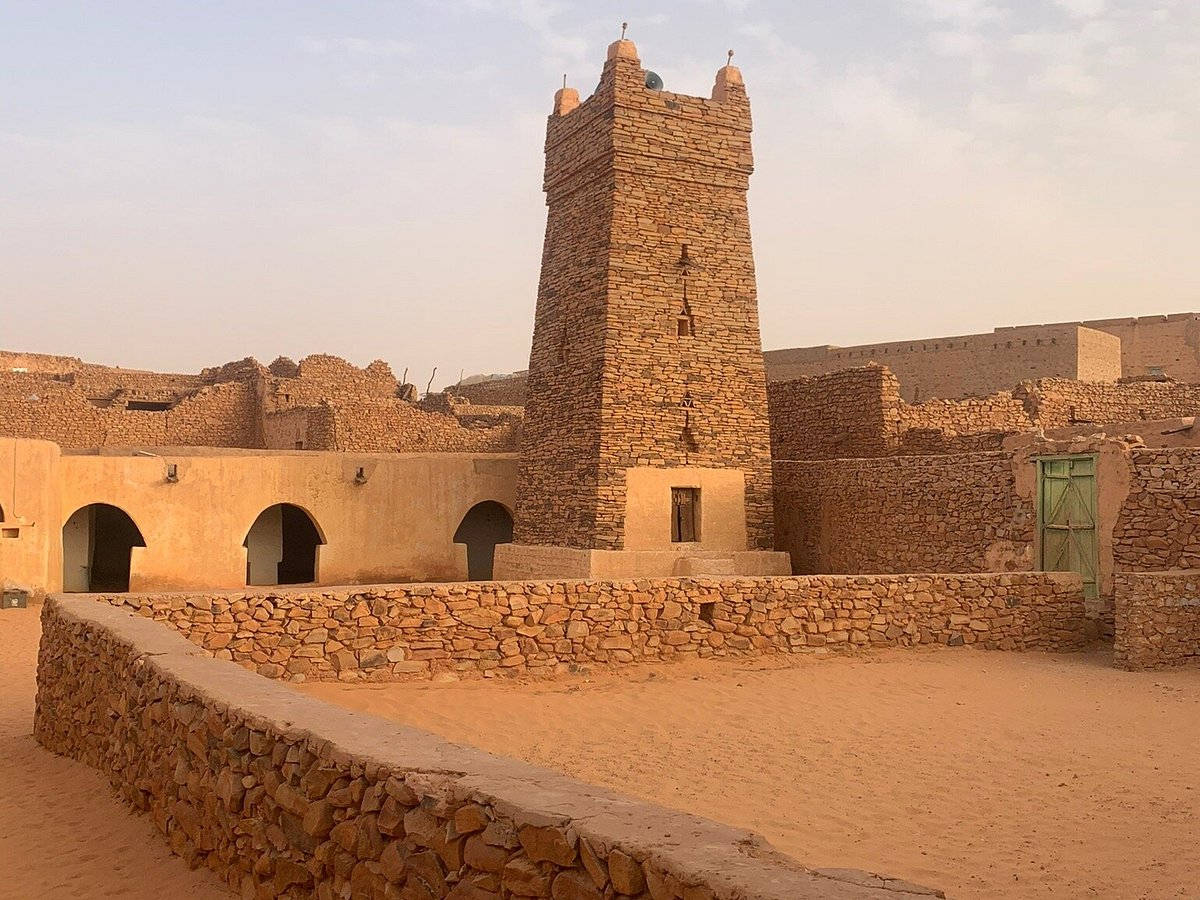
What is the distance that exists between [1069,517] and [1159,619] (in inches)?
97.9

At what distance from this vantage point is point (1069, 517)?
14.6 meters

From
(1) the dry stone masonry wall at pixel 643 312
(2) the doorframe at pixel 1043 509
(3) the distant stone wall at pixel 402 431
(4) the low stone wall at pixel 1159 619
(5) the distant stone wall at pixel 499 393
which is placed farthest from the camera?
(5) the distant stone wall at pixel 499 393

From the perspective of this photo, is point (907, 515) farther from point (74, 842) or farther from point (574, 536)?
point (74, 842)

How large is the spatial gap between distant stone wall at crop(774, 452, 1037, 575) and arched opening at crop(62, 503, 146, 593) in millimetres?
11695

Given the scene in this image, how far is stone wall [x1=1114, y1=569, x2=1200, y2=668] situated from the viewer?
12.3m

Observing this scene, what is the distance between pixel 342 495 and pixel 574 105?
802 cm

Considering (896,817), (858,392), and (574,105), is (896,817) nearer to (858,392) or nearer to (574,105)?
(858,392)

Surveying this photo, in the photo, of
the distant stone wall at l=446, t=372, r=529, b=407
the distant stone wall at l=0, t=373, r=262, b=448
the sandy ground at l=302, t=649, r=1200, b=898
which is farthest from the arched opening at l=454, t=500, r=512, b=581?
the sandy ground at l=302, t=649, r=1200, b=898

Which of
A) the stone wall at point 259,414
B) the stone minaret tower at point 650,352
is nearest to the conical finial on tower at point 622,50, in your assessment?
the stone minaret tower at point 650,352

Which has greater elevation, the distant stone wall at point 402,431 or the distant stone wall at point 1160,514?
the distant stone wall at point 402,431

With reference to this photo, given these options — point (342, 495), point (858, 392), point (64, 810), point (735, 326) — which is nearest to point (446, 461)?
point (342, 495)

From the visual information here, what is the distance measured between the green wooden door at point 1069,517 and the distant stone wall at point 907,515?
0.79ft

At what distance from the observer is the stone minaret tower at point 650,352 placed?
17266 millimetres

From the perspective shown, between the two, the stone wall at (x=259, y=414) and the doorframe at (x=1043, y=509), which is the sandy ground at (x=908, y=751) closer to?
the doorframe at (x=1043, y=509)
